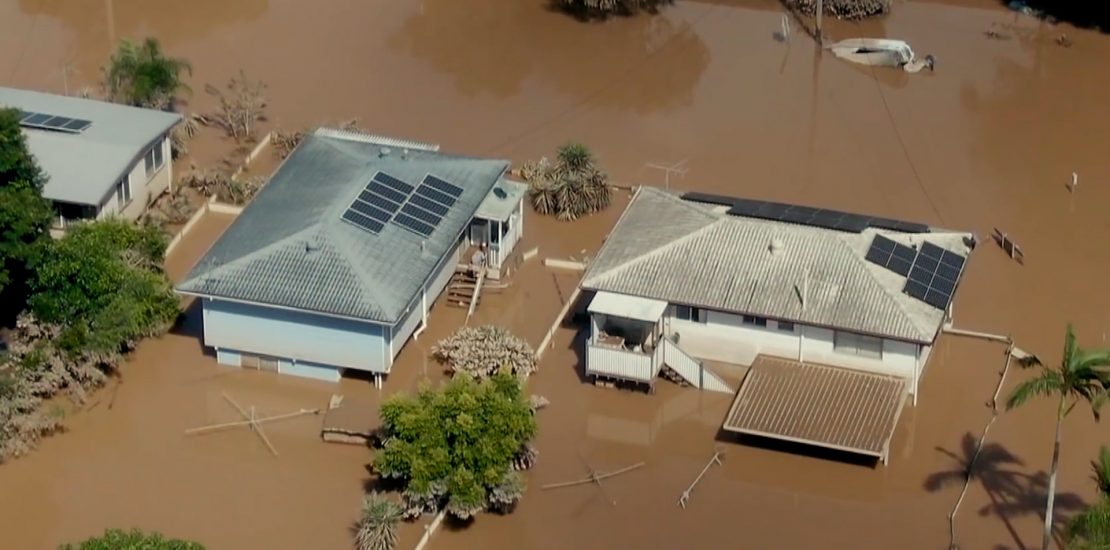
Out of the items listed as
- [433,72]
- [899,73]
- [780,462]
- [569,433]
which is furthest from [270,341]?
[899,73]

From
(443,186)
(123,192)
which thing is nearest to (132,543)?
(443,186)

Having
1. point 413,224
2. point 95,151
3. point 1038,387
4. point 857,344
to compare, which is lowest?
point 857,344

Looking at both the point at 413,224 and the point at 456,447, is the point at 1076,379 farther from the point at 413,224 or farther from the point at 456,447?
the point at 413,224

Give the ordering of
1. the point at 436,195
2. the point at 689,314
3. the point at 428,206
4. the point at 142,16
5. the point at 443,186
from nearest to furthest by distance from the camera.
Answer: the point at 689,314
the point at 428,206
the point at 436,195
the point at 443,186
the point at 142,16

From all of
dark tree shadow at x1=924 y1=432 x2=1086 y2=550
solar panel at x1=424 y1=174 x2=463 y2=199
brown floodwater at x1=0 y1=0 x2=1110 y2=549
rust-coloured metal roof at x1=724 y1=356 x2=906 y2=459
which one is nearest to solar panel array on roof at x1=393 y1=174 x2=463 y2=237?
solar panel at x1=424 y1=174 x2=463 y2=199

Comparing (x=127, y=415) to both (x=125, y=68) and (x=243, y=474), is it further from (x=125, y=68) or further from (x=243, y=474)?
(x=125, y=68)

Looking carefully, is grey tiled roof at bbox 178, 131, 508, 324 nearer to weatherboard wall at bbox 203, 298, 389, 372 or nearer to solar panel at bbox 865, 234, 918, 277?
weatherboard wall at bbox 203, 298, 389, 372
